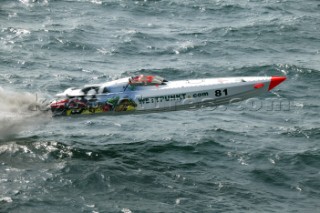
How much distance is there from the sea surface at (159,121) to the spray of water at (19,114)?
0.24 ft

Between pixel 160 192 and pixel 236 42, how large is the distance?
2905 cm

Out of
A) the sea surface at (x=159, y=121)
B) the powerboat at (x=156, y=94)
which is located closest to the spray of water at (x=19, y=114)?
the sea surface at (x=159, y=121)

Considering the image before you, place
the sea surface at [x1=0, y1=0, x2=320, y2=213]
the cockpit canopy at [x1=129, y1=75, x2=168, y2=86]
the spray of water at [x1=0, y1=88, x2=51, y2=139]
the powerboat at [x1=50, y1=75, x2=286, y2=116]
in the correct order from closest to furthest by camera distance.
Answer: the sea surface at [x1=0, y1=0, x2=320, y2=213], the powerboat at [x1=50, y1=75, x2=286, y2=116], the cockpit canopy at [x1=129, y1=75, x2=168, y2=86], the spray of water at [x1=0, y1=88, x2=51, y2=139]

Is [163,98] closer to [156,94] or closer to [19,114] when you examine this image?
[156,94]

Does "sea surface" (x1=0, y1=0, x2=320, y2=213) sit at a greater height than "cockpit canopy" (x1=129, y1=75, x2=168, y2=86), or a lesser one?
lesser

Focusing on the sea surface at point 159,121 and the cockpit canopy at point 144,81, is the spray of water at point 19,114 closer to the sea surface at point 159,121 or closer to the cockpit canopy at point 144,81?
the sea surface at point 159,121

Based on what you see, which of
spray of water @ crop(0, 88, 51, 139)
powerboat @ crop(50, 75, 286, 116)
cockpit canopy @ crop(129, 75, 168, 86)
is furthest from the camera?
spray of water @ crop(0, 88, 51, 139)

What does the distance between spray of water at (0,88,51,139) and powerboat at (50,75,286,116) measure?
4.79 feet

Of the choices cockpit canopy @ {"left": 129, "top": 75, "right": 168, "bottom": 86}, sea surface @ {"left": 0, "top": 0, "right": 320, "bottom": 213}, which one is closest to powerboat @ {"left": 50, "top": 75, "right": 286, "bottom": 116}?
cockpit canopy @ {"left": 129, "top": 75, "right": 168, "bottom": 86}

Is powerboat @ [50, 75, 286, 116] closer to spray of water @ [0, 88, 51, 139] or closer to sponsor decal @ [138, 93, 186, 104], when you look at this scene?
sponsor decal @ [138, 93, 186, 104]

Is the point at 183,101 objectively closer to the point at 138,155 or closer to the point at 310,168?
the point at 138,155

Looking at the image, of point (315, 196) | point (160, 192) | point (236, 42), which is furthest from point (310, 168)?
point (236, 42)

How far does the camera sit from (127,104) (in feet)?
108

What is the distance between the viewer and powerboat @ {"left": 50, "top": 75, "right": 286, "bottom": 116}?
3259 cm
